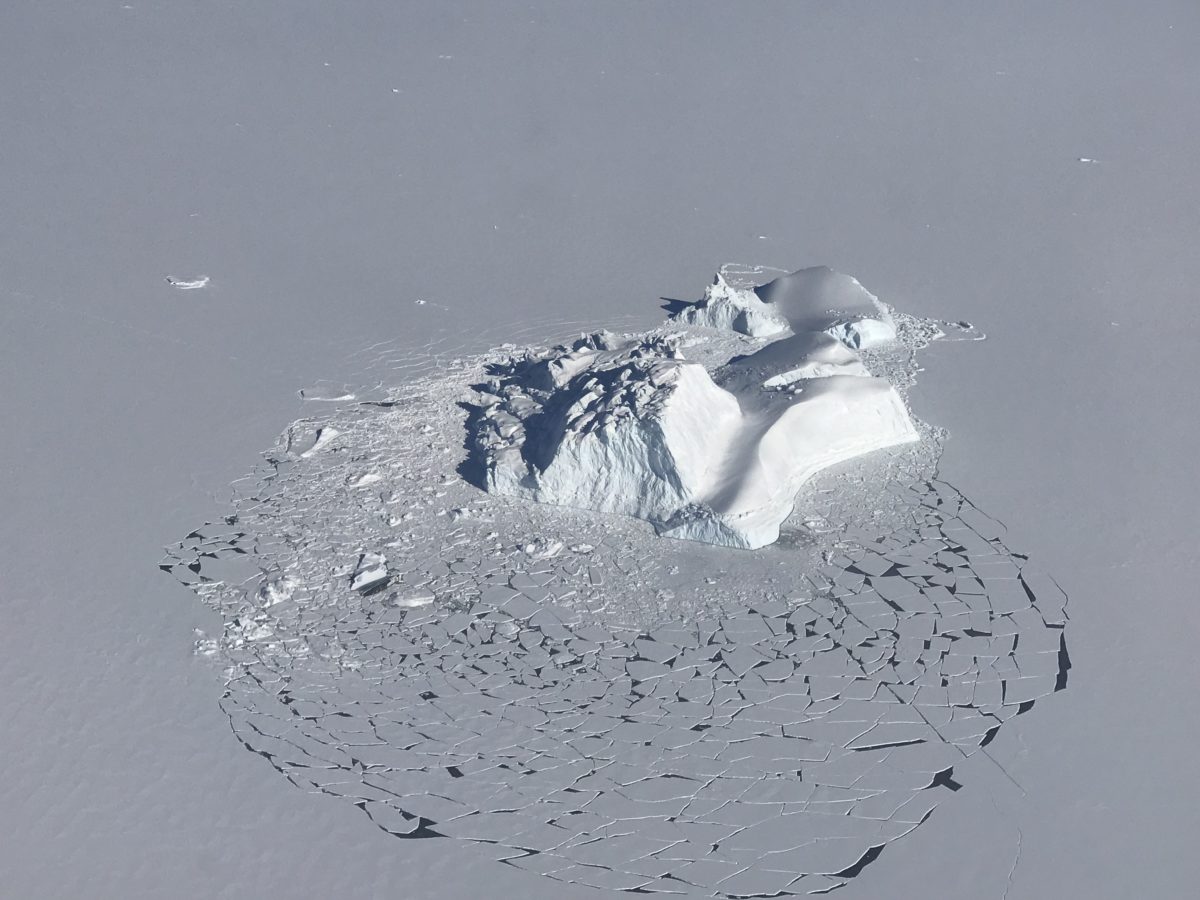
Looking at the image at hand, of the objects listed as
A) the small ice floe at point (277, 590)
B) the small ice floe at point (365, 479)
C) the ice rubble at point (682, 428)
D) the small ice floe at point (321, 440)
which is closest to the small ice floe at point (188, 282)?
the small ice floe at point (321, 440)

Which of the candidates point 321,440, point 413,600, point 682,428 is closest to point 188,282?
point 321,440

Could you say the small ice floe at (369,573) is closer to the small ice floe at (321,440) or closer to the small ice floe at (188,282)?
the small ice floe at (321,440)

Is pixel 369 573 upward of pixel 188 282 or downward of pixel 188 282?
downward

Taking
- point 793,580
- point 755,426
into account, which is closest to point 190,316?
point 755,426

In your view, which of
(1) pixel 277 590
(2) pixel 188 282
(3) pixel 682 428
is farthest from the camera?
(2) pixel 188 282

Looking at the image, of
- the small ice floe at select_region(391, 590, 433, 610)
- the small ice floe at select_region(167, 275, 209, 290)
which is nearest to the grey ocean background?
the small ice floe at select_region(167, 275, 209, 290)

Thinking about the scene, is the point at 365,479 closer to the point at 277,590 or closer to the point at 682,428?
the point at 277,590

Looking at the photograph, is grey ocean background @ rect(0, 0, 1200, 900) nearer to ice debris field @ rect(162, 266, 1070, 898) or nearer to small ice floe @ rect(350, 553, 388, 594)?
ice debris field @ rect(162, 266, 1070, 898)
